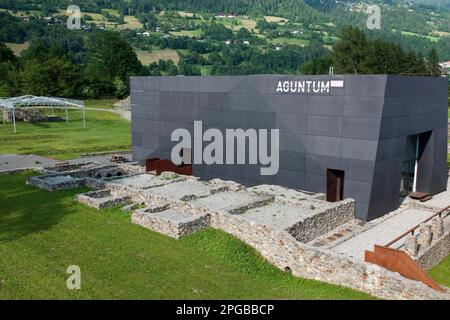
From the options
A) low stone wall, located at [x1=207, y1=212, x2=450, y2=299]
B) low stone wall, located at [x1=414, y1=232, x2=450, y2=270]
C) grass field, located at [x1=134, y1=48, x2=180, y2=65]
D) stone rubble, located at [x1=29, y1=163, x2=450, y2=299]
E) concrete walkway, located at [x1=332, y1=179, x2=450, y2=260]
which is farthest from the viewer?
grass field, located at [x1=134, y1=48, x2=180, y2=65]

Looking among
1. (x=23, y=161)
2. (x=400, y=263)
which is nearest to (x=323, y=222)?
(x=400, y=263)

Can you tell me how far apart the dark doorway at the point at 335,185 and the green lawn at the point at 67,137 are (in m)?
25.0

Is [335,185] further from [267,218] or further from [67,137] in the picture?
[67,137]

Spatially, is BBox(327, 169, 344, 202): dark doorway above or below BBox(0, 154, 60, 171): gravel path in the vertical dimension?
above

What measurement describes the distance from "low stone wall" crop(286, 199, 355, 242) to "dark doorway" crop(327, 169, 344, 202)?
60.9 inches

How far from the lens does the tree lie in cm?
9238

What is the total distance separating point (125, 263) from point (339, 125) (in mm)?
13083

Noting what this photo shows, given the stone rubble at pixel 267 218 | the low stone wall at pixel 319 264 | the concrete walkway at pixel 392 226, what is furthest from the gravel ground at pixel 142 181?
the concrete walkway at pixel 392 226

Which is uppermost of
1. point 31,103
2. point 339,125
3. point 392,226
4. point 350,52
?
point 350,52

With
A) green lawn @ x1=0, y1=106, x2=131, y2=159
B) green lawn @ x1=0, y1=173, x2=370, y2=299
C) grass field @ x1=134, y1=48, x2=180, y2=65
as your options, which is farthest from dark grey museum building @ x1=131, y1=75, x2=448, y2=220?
grass field @ x1=134, y1=48, x2=180, y2=65

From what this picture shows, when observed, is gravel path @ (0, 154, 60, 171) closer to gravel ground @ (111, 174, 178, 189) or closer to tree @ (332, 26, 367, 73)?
gravel ground @ (111, 174, 178, 189)

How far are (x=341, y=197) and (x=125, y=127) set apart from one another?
4371 cm

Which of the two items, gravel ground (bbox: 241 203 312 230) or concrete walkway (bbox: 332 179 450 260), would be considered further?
gravel ground (bbox: 241 203 312 230)

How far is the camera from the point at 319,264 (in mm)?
16766
